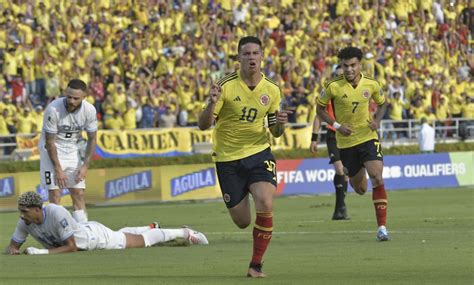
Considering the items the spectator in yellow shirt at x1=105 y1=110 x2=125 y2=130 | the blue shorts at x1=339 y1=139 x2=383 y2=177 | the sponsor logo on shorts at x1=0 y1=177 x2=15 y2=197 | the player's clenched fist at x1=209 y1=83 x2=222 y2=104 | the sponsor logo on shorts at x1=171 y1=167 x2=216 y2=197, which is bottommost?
the sponsor logo on shorts at x1=171 y1=167 x2=216 y2=197

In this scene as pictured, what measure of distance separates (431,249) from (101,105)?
2062 cm

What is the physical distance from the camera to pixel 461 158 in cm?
3728

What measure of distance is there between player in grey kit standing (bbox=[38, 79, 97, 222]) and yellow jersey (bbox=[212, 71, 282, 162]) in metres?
4.38

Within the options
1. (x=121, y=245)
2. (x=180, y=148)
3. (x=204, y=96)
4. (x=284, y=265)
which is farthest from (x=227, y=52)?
(x=284, y=265)

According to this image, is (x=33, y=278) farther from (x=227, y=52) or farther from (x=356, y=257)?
(x=227, y=52)

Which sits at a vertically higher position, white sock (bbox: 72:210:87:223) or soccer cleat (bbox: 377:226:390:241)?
white sock (bbox: 72:210:87:223)

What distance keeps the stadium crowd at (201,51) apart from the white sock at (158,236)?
16.9 metres

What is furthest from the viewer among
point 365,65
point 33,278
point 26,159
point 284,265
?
point 365,65

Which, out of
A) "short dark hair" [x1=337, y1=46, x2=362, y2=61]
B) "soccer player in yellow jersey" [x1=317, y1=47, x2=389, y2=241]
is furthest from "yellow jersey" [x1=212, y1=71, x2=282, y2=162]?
"soccer player in yellow jersey" [x1=317, y1=47, x2=389, y2=241]

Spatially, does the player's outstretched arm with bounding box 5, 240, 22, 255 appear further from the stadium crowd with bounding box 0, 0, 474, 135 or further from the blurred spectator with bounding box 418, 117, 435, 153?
the blurred spectator with bounding box 418, 117, 435, 153

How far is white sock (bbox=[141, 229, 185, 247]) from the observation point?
16094 mm

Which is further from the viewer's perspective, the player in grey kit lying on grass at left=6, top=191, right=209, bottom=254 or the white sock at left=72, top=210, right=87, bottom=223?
the white sock at left=72, top=210, right=87, bottom=223

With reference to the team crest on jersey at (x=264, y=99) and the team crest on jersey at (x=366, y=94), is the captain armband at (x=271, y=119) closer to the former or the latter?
the team crest on jersey at (x=264, y=99)

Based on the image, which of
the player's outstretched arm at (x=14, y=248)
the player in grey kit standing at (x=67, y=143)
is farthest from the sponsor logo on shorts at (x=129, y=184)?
the player's outstretched arm at (x=14, y=248)
